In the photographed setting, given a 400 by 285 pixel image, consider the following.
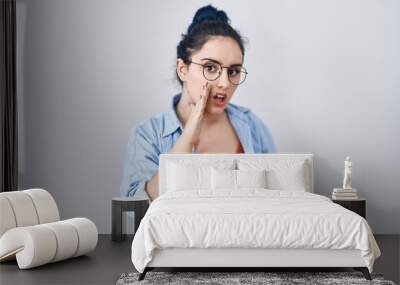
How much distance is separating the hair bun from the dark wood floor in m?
2.51

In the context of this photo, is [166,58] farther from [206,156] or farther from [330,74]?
[330,74]

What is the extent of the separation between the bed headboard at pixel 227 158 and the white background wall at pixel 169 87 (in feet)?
0.81

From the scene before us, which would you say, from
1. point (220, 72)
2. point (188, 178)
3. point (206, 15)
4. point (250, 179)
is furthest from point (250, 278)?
point (206, 15)

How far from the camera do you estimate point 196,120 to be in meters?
7.10

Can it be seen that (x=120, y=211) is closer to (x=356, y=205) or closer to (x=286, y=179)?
(x=286, y=179)

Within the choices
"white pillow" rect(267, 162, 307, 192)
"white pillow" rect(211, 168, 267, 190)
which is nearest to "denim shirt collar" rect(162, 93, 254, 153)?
"white pillow" rect(267, 162, 307, 192)

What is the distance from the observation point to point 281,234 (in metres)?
4.77

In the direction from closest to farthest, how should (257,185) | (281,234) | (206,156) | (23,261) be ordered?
(281,234), (23,261), (257,185), (206,156)

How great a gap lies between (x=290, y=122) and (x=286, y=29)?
100 centimetres

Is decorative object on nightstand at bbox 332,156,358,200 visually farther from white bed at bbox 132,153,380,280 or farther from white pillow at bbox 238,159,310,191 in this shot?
white bed at bbox 132,153,380,280

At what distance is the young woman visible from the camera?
Result: 7.09 metres

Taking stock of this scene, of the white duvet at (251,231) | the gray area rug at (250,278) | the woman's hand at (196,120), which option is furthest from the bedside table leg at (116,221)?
the white duvet at (251,231)

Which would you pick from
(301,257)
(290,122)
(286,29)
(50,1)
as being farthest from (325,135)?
(50,1)

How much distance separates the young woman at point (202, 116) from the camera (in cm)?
709
